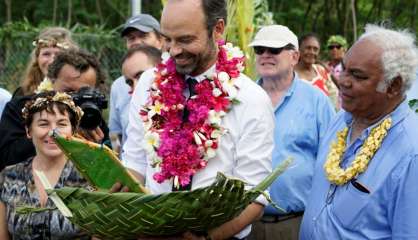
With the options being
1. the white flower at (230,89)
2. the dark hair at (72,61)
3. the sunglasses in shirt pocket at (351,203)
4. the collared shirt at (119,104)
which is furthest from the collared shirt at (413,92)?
the collared shirt at (119,104)

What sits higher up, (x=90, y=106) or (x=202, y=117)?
(x=202, y=117)

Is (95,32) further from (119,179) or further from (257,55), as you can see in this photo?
(119,179)

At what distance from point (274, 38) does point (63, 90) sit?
163 centimetres

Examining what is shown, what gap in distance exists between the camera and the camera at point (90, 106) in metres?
5.56

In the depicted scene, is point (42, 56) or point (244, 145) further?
point (42, 56)

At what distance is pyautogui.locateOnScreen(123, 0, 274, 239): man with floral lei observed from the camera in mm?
4090

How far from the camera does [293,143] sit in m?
5.95

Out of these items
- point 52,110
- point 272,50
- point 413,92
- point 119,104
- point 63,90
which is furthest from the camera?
point 119,104

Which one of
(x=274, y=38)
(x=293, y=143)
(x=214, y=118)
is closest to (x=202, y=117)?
(x=214, y=118)

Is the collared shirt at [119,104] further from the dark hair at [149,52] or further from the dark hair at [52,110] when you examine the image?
the dark hair at [52,110]

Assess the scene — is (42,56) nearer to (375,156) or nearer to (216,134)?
(216,134)

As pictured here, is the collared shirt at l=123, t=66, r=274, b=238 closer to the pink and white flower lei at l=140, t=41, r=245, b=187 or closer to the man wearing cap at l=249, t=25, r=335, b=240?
the pink and white flower lei at l=140, t=41, r=245, b=187

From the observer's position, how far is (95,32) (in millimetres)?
15438

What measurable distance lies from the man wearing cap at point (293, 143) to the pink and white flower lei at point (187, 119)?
1660 mm
